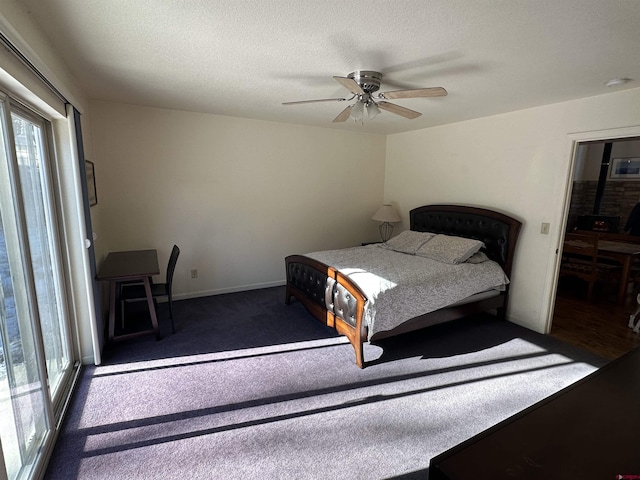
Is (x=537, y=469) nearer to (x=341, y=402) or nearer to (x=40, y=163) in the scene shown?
(x=341, y=402)

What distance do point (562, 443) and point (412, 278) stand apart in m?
2.05

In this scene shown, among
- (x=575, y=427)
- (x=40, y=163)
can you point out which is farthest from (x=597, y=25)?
(x=40, y=163)

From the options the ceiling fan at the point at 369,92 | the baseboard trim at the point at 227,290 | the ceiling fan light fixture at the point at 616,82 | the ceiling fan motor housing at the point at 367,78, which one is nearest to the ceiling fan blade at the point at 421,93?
the ceiling fan at the point at 369,92

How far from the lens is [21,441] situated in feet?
5.17

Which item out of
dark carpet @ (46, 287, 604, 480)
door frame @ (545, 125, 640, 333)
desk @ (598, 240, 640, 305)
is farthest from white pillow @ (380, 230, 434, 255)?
desk @ (598, 240, 640, 305)

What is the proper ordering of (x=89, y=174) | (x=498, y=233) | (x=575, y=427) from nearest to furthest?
(x=575, y=427) → (x=89, y=174) → (x=498, y=233)

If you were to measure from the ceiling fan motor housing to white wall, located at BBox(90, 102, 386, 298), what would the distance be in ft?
6.95

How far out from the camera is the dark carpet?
173cm

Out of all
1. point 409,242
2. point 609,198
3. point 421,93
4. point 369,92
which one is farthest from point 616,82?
point 609,198

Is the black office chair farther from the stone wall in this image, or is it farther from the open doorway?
the stone wall

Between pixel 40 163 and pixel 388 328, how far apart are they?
285 cm

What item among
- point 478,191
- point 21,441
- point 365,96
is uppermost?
point 365,96

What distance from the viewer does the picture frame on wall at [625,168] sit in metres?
5.41

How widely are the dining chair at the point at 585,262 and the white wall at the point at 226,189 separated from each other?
286 cm
